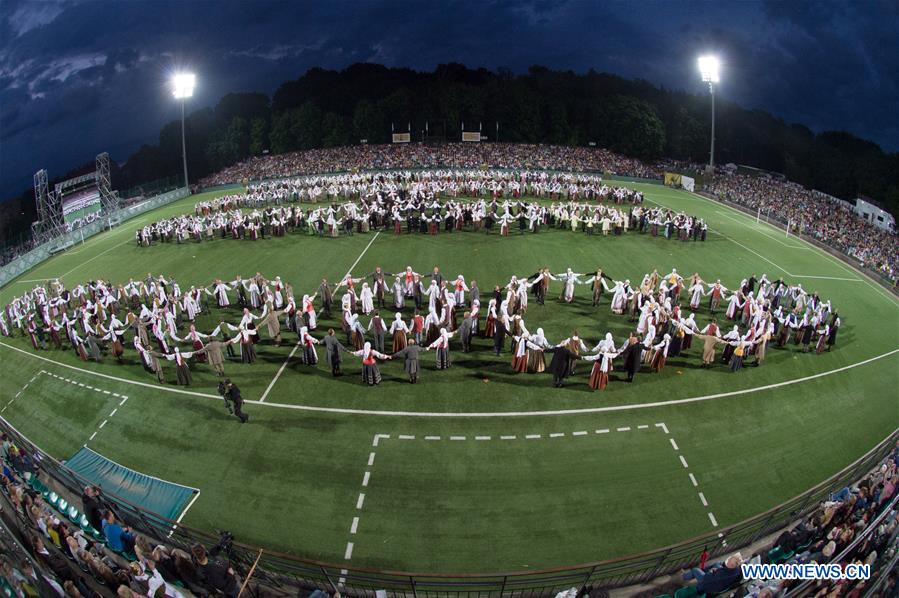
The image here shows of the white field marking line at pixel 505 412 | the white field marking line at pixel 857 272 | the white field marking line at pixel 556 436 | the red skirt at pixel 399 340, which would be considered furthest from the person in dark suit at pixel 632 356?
the white field marking line at pixel 857 272

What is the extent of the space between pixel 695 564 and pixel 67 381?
1892 centimetres

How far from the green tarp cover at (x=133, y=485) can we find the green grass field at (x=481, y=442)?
1.00ft

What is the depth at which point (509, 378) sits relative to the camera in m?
16.2

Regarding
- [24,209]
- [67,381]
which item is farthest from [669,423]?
[24,209]

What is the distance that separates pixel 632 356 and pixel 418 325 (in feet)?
22.0

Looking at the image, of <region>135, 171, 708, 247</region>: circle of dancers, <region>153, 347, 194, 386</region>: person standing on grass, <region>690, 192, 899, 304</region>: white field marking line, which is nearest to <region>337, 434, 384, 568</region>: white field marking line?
<region>153, 347, 194, 386</region>: person standing on grass

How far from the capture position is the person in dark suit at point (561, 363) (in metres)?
15.4

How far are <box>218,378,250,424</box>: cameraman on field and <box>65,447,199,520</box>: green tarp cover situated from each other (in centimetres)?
242

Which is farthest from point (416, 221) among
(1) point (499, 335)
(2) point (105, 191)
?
(2) point (105, 191)

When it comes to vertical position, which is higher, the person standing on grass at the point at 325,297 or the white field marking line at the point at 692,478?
the person standing on grass at the point at 325,297

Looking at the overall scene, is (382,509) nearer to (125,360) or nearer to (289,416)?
(289,416)

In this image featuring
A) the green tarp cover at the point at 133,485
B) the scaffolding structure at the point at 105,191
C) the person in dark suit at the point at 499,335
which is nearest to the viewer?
the green tarp cover at the point at 133,485

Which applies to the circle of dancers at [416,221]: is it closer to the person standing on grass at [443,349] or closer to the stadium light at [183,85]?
the person standing on grass at [443,349]

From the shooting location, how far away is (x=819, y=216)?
3847cm
